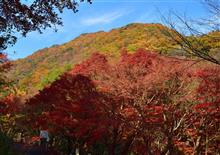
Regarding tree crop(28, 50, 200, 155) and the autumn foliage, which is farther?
the autumn foliage

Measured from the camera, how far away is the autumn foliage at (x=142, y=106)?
1811 cm

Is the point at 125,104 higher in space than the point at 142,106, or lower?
higher

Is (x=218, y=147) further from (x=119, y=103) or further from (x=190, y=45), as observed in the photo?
(x=190, y=45)

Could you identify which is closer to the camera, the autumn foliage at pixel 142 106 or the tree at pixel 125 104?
the tree at pixel 125 104

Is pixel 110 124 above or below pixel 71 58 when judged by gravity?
below

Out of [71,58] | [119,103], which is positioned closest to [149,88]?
[119,103]

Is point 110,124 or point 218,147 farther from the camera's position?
point 218,147

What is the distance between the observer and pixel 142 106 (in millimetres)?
17422

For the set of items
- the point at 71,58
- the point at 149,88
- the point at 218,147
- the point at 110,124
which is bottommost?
the point at 218,147

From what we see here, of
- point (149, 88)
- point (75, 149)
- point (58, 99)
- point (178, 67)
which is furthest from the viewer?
point (75, 149)

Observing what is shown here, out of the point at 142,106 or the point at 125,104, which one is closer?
the point at 142,106

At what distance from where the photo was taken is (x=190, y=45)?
23.6ft

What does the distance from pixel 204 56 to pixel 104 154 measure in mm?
21644

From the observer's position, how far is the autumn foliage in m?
18.1
